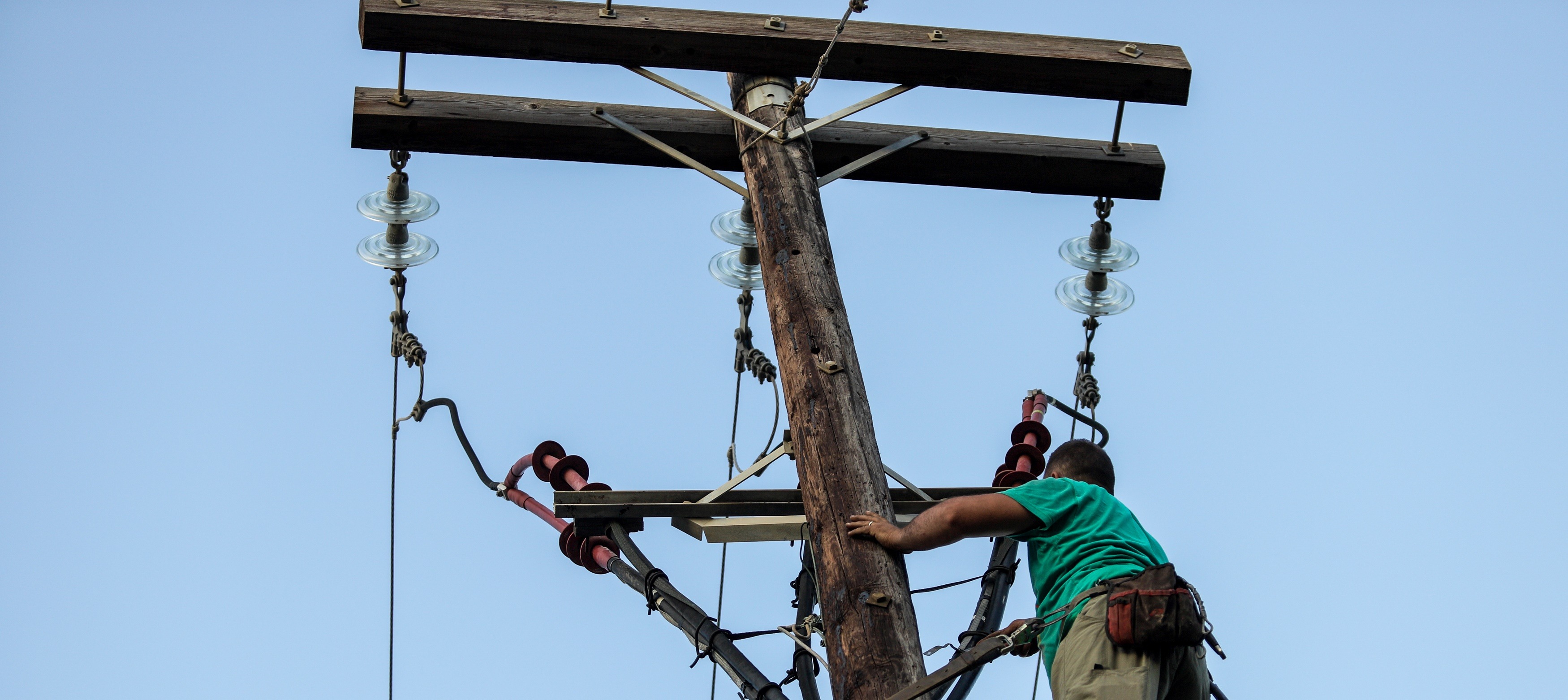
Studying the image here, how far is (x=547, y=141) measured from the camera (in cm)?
708

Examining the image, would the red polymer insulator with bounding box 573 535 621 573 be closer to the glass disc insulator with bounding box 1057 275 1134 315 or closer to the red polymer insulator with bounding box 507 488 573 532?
the red polymer insulator with bounding box 507 488 573 532

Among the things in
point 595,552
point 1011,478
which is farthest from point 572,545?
point 1011,478

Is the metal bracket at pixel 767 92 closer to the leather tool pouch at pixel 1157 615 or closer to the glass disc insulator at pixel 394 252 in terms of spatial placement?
the glass disc insulator at pixel 394 252

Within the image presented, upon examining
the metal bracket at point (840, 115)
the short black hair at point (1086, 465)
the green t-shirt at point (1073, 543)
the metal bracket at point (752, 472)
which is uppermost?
the metal bracket at point (840, 115)

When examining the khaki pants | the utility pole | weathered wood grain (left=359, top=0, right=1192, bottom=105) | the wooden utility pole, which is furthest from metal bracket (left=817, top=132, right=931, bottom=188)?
the khaki pants

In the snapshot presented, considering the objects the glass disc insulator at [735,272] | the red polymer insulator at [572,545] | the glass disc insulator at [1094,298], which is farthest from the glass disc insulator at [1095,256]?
the red polymer insulator at [572,545]

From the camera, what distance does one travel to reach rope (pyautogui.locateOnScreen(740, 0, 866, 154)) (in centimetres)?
622

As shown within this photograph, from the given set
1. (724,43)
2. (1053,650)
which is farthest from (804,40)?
(1053,650)

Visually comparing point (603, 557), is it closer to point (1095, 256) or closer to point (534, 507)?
point (534, 507)

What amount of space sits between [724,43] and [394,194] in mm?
1586

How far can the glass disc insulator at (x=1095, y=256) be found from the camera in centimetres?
773

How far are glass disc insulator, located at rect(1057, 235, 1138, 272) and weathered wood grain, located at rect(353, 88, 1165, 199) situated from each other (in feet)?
0.82

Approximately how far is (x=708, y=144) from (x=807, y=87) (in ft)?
2.87

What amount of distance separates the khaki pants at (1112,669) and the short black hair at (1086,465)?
0.51 m
